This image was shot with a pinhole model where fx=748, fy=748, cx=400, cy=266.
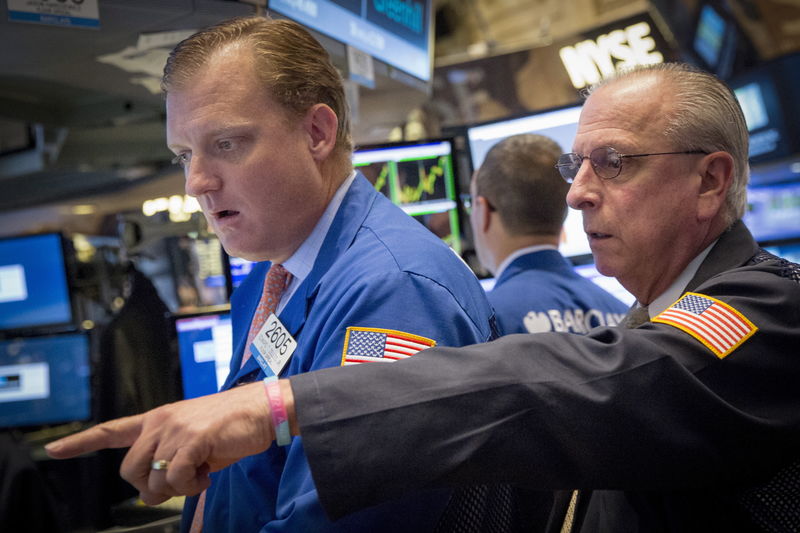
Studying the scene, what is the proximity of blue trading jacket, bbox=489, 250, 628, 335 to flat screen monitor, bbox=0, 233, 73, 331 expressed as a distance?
1788mm

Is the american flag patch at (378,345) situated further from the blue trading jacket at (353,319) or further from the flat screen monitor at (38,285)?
the flat screen monitor at (38,285)

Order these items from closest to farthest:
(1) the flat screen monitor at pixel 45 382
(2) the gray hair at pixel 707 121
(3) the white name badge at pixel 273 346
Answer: (3) the white name badge at pixel 273 346 → (2) the gray hair at pixel 707 121 → (1) the flat screen monitor at pixel 45 382

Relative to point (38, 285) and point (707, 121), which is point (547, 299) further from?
point (38, 285)

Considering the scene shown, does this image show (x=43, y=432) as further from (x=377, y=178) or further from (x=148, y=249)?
(x=377, y=178)

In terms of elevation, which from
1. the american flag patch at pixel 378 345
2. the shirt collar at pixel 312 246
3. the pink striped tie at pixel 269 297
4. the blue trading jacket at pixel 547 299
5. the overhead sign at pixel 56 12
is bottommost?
the blue trading jacket at pixel 547 299

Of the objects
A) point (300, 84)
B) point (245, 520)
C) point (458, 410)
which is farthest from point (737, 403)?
point (300, 84)

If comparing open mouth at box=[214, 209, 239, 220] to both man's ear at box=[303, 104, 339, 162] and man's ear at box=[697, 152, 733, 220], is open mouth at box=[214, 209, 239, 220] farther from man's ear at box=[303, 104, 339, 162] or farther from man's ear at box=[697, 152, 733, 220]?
man's ear at box=[697, 152, 733, 220]

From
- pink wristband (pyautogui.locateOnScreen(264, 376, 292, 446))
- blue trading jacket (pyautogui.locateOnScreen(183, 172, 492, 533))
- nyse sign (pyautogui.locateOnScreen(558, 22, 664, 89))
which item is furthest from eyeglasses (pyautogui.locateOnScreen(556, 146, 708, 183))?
nyse sign (pyautogui.locateOnScreen(558, 22, 664, 89))

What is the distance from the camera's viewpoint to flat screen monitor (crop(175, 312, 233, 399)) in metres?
2.44

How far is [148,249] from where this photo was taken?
295cm

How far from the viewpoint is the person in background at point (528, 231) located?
2424mm

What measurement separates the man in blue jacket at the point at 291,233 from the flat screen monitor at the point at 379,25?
664mm

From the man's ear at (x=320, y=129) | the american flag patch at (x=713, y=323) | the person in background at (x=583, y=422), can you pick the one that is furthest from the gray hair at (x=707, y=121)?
the man's ear at (x=320, y=129)

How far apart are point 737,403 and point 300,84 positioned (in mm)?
891
